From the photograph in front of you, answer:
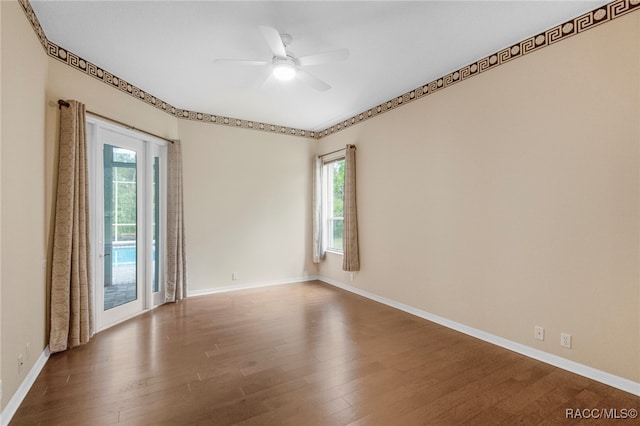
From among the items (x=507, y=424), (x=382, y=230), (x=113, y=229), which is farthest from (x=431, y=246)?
(x=113, y=229)

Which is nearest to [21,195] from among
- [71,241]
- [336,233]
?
[71,241]

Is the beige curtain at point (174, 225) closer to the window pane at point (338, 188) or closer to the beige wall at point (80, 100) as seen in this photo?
the beige wall at point (80, 100)

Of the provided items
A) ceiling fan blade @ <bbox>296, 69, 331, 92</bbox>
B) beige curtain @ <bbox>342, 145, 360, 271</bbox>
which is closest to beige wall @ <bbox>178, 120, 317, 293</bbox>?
beige curtain @ <bbox>342, 145, 360, 271</bbox>

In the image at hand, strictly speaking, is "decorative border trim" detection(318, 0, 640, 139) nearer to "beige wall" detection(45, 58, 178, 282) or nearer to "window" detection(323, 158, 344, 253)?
"window" detection(323, 158, 344, 253)

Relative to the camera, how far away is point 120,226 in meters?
3.76

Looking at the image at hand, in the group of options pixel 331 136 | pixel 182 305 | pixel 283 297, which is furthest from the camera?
pixel 331 136

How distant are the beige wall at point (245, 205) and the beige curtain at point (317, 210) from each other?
0.61 feet

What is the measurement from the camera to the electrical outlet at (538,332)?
2730 millimetres

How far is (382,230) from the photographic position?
458 cm

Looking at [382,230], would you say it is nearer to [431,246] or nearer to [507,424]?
[431,246]

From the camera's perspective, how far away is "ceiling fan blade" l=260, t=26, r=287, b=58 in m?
2.25

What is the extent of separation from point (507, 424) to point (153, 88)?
491 centimetres

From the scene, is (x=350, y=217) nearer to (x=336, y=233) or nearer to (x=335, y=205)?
(x=335, y=205)

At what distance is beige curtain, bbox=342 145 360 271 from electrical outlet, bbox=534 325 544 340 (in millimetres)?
2576
